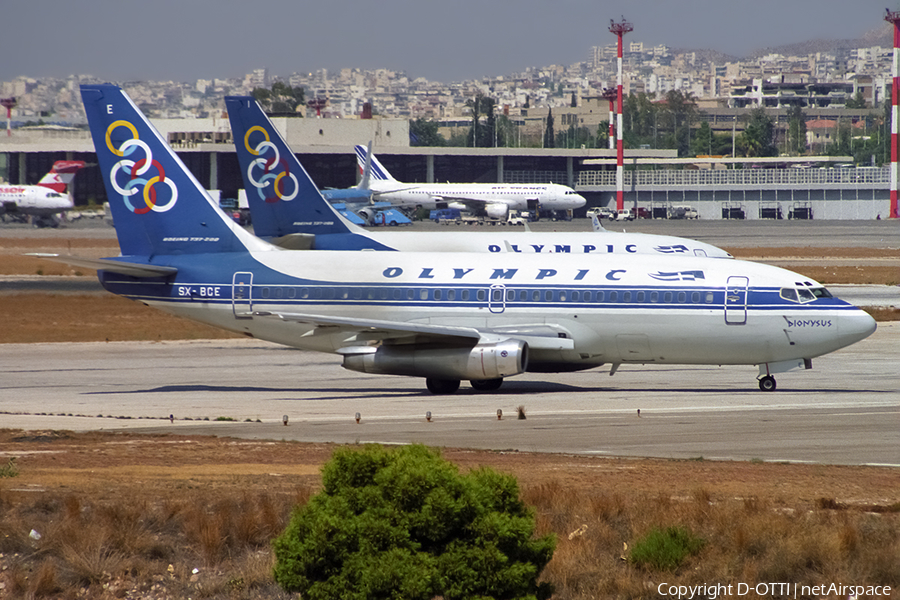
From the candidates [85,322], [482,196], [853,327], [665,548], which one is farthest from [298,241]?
[482,196]

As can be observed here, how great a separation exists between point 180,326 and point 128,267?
56.0 ft

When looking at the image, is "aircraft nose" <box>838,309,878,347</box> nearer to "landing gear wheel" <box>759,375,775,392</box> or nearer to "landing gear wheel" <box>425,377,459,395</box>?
"landing gear wheel" <box>759,375,775,392</box>

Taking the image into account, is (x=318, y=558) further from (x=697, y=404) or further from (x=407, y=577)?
(x=697, y=404)

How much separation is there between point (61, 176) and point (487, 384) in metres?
120

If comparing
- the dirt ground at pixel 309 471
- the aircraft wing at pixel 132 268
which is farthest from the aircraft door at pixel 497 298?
the dirt ground at pixel 309 471

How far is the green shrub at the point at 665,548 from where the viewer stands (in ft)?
47.2

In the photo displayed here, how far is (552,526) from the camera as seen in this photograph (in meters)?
15.7

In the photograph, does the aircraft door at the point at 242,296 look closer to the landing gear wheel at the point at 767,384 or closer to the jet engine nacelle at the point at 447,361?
the jet engine nacelle at the point at 447,361

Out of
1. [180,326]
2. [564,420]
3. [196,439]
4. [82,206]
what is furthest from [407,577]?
[82,206]

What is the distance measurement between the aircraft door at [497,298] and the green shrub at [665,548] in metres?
18.1

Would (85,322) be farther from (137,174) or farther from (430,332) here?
(430,332)

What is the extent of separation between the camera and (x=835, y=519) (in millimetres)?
15492

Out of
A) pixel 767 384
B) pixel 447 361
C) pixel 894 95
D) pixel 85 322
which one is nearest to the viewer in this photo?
pixel 447 361

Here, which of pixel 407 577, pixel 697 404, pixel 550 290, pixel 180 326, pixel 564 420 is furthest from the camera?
pixel 180 326
